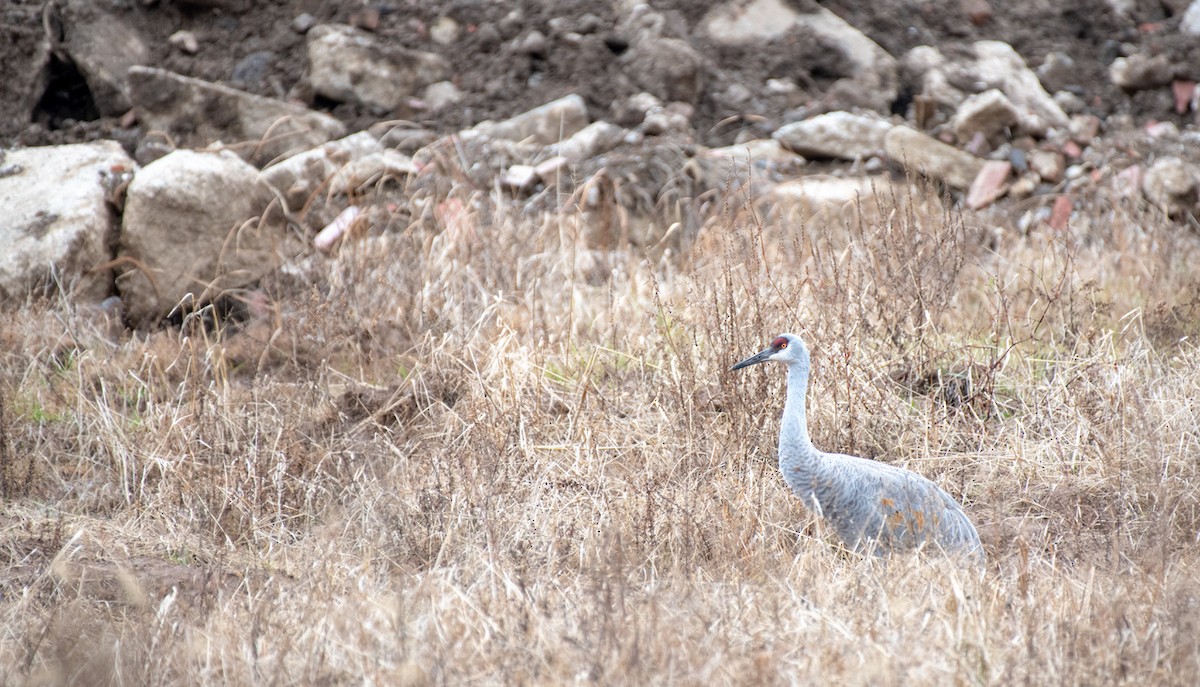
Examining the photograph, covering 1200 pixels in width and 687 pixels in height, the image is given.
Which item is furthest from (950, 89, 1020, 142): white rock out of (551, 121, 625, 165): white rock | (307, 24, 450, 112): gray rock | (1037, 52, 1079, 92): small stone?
(307, 24, 450, 112): gray rock

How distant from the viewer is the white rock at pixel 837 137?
9.05 m

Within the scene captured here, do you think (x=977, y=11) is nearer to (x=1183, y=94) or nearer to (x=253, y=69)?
(x=1183, y=94)

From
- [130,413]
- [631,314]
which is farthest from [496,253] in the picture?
[130,413]

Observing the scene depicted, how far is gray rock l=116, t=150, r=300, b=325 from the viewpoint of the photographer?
6.63 metres

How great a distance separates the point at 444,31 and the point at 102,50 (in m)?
2.94

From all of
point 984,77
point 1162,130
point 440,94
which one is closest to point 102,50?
point 440,94

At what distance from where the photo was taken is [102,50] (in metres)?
9.48

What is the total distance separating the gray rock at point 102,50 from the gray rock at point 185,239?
2851 millimetres

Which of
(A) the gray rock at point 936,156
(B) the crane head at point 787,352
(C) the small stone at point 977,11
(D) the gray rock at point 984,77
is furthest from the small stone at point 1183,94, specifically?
(B) the crane head at point 787,352

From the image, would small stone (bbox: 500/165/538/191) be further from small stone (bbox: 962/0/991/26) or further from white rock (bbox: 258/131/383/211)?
small stone (bbox: 962/0/991/26)

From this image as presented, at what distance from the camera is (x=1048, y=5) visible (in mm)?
11297

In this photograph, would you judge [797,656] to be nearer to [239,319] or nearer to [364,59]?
[239,319]

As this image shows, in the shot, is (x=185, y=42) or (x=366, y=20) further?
(x=366, y=20)

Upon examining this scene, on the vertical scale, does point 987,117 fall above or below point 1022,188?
above
